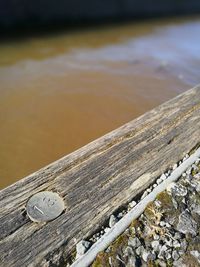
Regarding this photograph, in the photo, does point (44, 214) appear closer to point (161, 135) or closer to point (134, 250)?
point (134, 250)

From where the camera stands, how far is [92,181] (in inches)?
77.3

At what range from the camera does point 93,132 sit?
10.5ft

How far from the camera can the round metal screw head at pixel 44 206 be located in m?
1.72

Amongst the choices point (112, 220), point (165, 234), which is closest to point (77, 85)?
point (112, 220)

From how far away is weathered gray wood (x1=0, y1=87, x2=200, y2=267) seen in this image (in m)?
1.60

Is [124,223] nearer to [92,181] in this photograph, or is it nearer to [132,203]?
[132,203]

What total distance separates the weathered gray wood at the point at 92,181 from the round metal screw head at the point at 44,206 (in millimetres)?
30

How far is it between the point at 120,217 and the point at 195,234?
1.34 feet

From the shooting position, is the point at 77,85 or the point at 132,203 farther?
the point at 77,85

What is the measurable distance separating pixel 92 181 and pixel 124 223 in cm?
34

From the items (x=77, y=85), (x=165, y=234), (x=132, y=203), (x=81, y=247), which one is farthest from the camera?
(x=77, y=85)

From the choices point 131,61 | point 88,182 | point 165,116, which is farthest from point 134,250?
point 131,61

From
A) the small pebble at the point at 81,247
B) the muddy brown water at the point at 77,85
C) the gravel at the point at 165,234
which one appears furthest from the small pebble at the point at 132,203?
the muddy brown water at the point at 77,85

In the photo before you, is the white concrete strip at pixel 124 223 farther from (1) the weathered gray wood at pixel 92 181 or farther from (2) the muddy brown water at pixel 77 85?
(2) the muddy brown water at pixel 77 85
